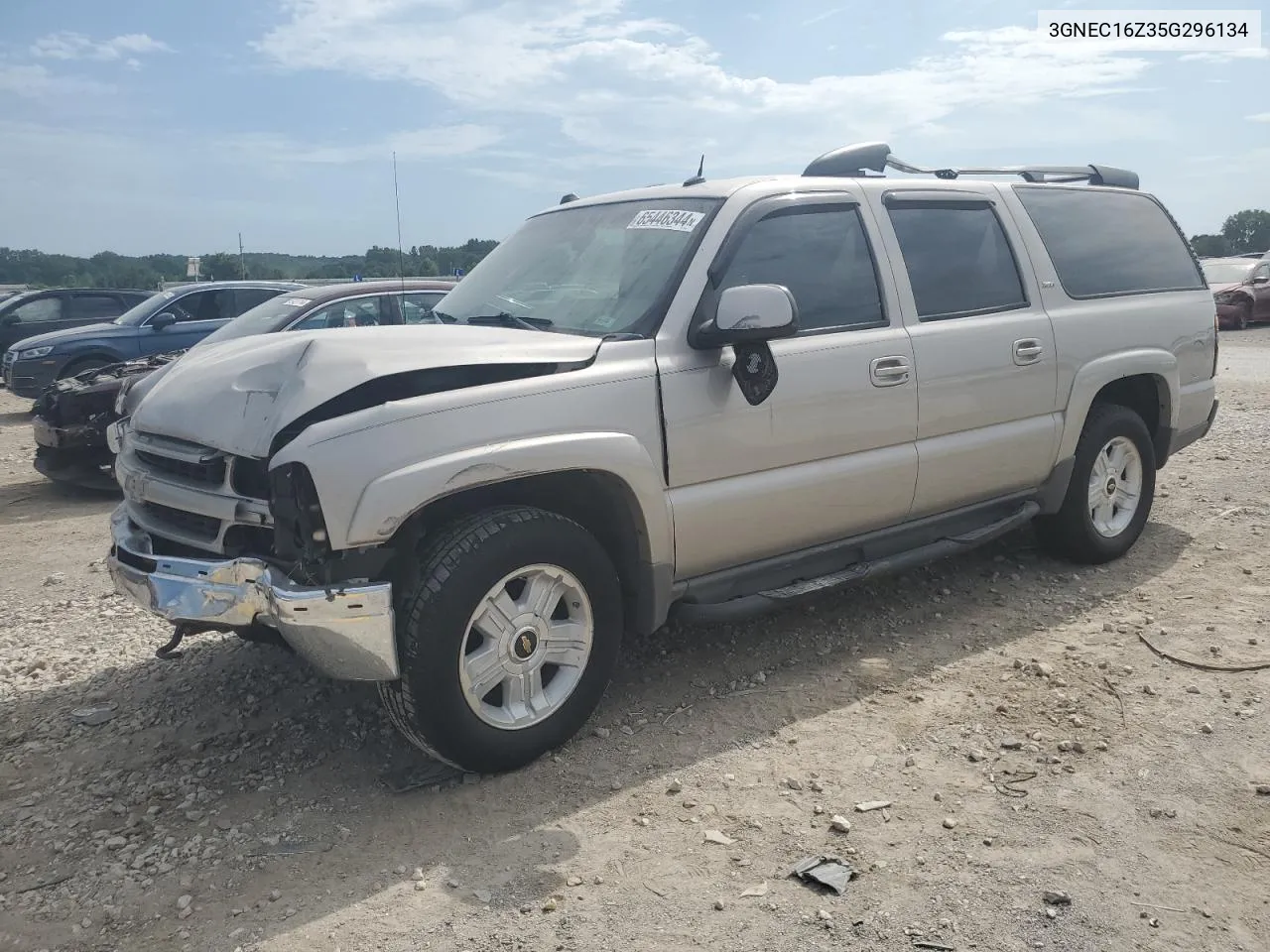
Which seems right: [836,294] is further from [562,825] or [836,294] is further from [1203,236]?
[1203,236]

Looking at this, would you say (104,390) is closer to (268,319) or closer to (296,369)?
(268,319)

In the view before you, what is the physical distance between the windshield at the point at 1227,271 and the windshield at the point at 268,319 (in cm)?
1899

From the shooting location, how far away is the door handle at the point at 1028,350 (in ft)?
15.6

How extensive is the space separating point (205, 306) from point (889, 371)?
1131 cm

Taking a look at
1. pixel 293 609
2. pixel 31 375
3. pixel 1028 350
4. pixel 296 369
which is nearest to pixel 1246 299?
pixel 1028 350

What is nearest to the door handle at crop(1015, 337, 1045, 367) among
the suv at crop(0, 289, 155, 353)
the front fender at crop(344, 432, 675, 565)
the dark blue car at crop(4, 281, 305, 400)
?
the front fender at crop(344, 432, 675, 565)

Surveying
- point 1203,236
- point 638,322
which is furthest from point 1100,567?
point 1203,236

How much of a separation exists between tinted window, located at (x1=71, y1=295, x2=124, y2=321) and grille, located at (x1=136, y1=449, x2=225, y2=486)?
14.9m

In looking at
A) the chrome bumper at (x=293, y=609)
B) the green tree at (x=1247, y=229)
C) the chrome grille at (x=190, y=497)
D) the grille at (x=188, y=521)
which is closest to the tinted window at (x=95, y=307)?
the chrome grille at (x=190, y=497)

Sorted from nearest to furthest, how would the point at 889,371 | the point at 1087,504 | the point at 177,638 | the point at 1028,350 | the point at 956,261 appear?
1. the point at 177,638
2. the point at 889,371
3. the point at 956,261
4. the point at 1028,350
5. the point at 1087,504

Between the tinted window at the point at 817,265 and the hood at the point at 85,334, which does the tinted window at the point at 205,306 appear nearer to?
the hood at the point at 85,334

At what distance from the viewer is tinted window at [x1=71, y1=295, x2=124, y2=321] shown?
1692 cm

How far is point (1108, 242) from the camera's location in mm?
5441

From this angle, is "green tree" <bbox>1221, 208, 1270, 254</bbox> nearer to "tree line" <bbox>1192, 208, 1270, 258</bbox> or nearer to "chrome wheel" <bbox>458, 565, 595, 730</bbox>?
"tree line" <bbox>1192, 208, 1270, 258</bbox>
